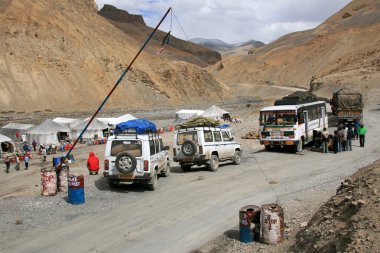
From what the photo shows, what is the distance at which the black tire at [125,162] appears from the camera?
1569 centimetres

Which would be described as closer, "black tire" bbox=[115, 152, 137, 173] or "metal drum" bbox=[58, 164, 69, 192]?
"black tire" bbox=[115, 152, 137, 173]

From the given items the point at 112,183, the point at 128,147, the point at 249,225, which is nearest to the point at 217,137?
the point at 128,147

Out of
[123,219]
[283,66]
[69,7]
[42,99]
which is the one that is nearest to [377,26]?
[283,66]

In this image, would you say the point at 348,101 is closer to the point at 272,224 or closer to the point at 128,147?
the point at 128,147

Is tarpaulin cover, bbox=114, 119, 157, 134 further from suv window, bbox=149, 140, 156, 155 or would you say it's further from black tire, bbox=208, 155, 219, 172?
black tire, bbox=208, 155, 219, 172

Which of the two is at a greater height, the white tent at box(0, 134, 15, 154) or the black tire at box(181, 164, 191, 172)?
the white tent at box(0, 134, 15, 154)

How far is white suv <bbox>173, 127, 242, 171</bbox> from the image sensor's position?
65.2ft

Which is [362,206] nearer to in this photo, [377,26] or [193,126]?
[193,126]

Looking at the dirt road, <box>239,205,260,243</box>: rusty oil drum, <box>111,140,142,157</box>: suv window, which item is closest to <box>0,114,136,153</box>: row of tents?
the dirt road

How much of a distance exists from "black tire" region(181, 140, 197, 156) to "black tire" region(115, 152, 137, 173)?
15.0ft

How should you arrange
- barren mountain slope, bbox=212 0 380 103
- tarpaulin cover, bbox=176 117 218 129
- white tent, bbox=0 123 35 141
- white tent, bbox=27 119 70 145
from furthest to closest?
barren mountain slope, bbox=212 0 380 103
white tent, bbox=0 123 35 141
white tent, bbox=27 119 70 145
tarpaulin cover, bbox=176 117 218 129

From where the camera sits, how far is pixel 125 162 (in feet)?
51.8

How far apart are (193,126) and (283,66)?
13216 centimetres

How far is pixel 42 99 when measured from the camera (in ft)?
256
